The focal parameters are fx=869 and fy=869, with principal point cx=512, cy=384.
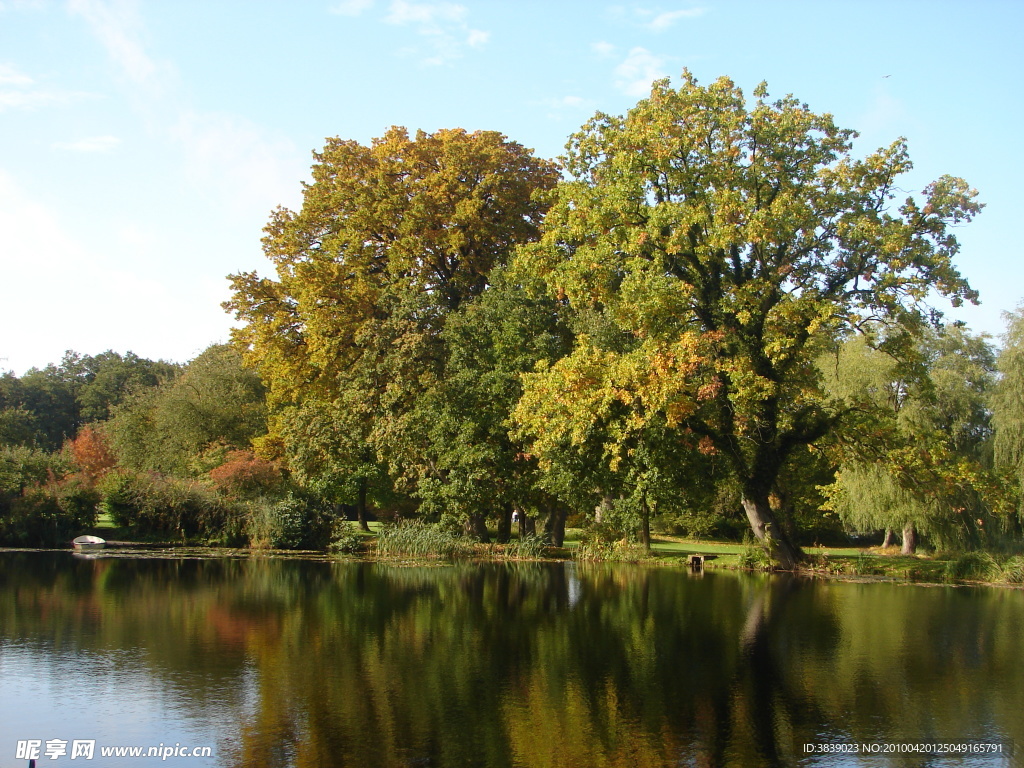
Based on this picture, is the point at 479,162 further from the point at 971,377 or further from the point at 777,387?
the point at 971,377

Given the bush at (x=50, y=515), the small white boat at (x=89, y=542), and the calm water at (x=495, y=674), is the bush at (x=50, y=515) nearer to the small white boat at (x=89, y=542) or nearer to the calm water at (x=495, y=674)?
the small white boat at (x=89, y=542)

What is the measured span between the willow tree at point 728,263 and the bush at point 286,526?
34.5ft

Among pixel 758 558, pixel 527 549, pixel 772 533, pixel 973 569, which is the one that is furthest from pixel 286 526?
pixel 973 569

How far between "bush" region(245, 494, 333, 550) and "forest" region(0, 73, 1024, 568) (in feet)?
0.34

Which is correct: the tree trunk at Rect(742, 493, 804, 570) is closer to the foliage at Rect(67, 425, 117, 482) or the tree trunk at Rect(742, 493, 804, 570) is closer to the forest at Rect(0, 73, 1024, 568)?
the forest at Rect(0, 73, 1024, 568)

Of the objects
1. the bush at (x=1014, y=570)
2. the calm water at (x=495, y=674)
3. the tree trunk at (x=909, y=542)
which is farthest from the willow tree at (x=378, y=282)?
the tree trunk at (x=909, y=542)

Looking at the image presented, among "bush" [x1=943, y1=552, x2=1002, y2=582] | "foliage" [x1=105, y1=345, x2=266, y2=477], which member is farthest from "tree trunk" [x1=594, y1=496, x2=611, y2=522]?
"foliage" [x1=105, y1=345, x2=266, y2=477]

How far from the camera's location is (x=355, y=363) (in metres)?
32.9

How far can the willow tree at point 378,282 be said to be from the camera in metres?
32.1

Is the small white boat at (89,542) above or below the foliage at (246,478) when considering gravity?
below

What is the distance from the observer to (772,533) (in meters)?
27.0

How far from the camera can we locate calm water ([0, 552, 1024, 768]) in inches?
336

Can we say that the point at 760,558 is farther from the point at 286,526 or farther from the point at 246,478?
the point at 246,478

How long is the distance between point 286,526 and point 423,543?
17.1 feet
